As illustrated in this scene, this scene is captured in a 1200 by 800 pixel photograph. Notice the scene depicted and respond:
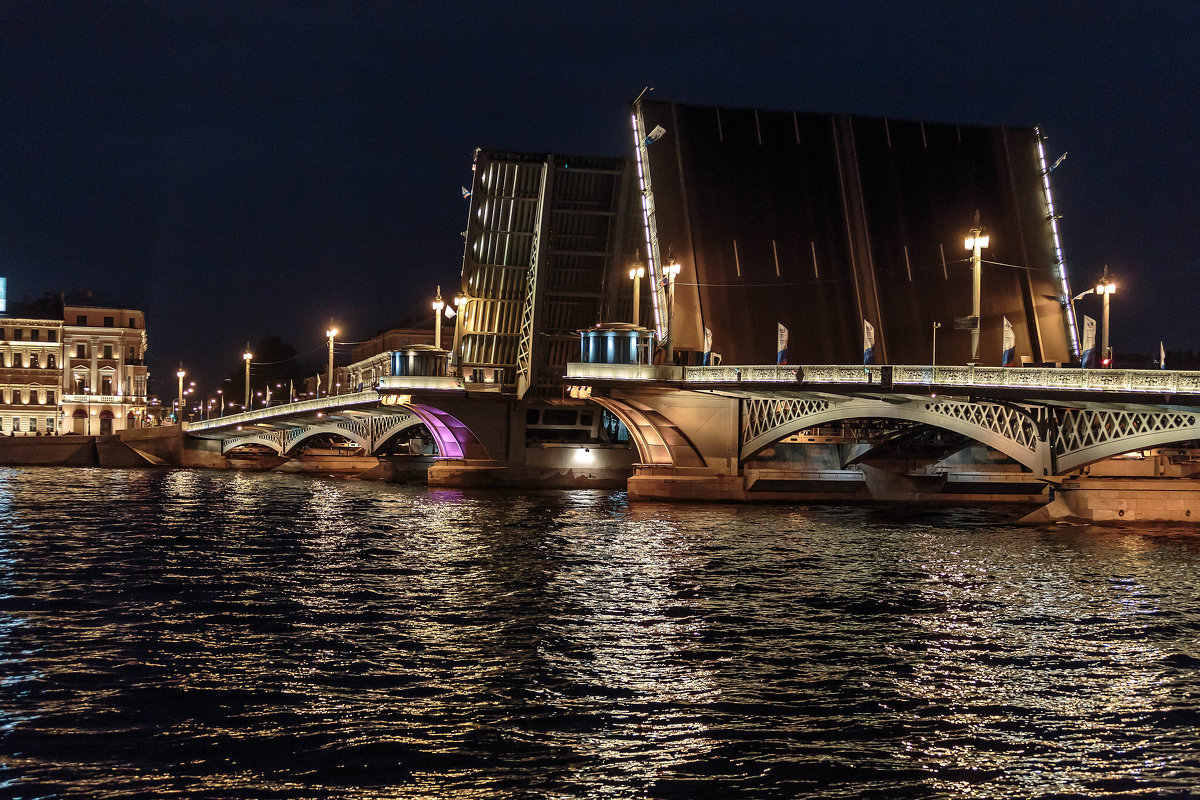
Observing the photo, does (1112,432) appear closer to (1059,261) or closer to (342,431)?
(1059,261)

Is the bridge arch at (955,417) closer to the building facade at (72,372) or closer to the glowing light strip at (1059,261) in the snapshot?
the glowing light strip at (1059,261)

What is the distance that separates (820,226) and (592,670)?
129ft

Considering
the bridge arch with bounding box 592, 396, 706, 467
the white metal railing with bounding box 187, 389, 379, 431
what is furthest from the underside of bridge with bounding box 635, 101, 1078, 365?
the white metal railing with bounding box 187, 389, 379, 431

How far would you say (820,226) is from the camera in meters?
51.0

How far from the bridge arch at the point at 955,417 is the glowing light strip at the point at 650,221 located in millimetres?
7003

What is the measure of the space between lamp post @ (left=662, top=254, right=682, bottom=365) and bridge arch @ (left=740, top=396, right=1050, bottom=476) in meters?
5.33

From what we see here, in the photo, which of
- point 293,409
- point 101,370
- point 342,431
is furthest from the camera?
point 101,370

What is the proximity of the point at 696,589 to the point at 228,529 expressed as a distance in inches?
700

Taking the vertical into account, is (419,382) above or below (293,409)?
above

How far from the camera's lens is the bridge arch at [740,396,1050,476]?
39.3 metres

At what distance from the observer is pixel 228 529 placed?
34469mm

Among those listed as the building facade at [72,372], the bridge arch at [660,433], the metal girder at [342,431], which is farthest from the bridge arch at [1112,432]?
the building facade at [72,372]

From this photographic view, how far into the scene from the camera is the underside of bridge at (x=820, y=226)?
164 feet

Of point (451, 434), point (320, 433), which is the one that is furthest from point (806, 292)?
point (320, 433)
